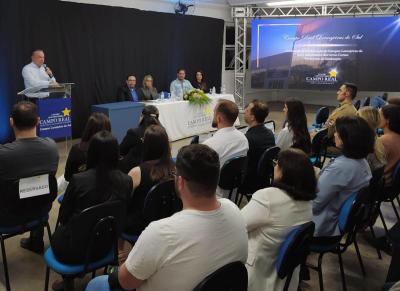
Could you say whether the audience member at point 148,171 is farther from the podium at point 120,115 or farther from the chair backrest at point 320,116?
the chair backrest at point 320,116

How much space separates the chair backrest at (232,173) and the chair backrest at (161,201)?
2.10 ft

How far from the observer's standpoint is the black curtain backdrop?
20.1 ft

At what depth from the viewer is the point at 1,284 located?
262cm

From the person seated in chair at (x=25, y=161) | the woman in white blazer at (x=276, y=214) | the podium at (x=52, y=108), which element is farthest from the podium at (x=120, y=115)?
the woman in white blazer at (x=276, y=214)

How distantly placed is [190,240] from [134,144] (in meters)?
2.09

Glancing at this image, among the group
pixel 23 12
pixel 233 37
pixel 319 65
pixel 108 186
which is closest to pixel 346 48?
pixel 319 65

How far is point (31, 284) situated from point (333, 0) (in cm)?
870

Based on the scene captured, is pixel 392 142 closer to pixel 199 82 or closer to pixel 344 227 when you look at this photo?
pixel 344 227

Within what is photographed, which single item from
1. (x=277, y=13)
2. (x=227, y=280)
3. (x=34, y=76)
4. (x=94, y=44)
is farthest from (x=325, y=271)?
(x=277, y=13)

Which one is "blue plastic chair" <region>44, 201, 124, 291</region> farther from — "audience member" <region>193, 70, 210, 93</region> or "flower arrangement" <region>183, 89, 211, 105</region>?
"audience member" <region>193, 70, 210, 93</region>

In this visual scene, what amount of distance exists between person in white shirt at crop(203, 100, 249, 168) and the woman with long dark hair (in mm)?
1143

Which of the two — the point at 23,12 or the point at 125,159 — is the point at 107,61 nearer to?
the point at 23,12

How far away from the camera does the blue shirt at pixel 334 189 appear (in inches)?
94.5

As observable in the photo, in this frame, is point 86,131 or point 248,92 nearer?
point 86,131
